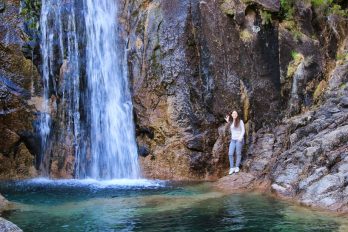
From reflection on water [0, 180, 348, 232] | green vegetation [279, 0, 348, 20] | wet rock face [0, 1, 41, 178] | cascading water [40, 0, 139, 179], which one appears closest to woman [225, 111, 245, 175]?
reflection on water [0, 180, 348, 232]

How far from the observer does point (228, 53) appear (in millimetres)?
14016

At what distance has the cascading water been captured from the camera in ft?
46.7

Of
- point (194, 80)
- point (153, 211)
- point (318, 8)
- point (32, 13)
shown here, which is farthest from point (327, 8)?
point (153, 211)

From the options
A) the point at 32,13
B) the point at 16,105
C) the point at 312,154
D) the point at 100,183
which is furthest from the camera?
the point at 32,13

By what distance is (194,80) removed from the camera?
13641 mm

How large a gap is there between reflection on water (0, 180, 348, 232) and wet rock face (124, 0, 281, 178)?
5.48 feet

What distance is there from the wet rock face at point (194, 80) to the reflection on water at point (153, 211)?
167 centimetres

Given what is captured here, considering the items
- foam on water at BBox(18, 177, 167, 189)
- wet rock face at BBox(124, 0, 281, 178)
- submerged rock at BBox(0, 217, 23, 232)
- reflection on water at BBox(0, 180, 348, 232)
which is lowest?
reflection on water at BBox(0, 180, 348, 232)

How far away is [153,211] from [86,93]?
6468 mm

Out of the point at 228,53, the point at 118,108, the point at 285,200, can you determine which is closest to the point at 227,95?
the point at 228,53

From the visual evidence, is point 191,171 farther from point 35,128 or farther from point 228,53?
point 35,128

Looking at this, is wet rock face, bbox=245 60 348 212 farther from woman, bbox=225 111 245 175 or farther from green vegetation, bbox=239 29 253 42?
green vegetation, bbox=239 29 253 42

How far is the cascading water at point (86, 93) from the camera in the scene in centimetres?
1423

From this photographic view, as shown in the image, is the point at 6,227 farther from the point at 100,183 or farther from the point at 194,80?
the point at 194,80
